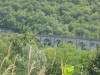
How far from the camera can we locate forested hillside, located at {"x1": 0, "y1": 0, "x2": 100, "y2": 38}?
11360cm

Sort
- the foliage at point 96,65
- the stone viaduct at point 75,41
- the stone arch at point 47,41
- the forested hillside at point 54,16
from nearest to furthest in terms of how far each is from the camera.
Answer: the foliage at point 96,65, the stone viaduct at point 75,41, the stone arch at point 47,41, the forested hillside at point 54,16

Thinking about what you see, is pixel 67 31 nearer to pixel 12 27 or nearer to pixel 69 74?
pixel 12 27

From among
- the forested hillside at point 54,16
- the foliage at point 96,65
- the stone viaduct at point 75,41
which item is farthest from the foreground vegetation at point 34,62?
the forested hillside at point 54,16

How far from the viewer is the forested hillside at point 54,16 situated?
373ft

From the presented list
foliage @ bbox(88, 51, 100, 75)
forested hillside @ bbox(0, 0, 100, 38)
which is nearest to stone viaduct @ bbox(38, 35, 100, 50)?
forested hillside @ bbox(0, 0, 100, 38)

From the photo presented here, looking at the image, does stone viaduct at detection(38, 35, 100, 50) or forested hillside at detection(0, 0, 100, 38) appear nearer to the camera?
stone viaduct at detection(38, 35, 100, 50)

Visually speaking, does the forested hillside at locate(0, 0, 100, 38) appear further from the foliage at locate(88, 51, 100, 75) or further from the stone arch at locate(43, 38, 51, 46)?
the foliage at locate(88, 51, 100, 75)

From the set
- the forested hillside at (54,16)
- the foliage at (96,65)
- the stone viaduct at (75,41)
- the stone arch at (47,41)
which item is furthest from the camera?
the forested hillside at (54,16)

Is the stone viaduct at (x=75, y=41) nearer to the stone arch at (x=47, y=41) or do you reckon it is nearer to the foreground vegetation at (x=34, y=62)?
the stone arch at (x=47, y=41)

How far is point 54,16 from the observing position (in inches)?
5157

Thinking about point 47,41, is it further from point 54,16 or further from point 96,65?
point 96,65

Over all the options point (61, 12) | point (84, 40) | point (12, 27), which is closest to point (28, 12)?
point (61, 12)

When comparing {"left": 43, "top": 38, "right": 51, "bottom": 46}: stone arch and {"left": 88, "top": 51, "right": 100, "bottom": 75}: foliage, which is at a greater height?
{"left": 88, "top": 51, "right": 100, "bottom": 75}: foliage

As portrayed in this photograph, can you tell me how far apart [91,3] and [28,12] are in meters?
20.5
